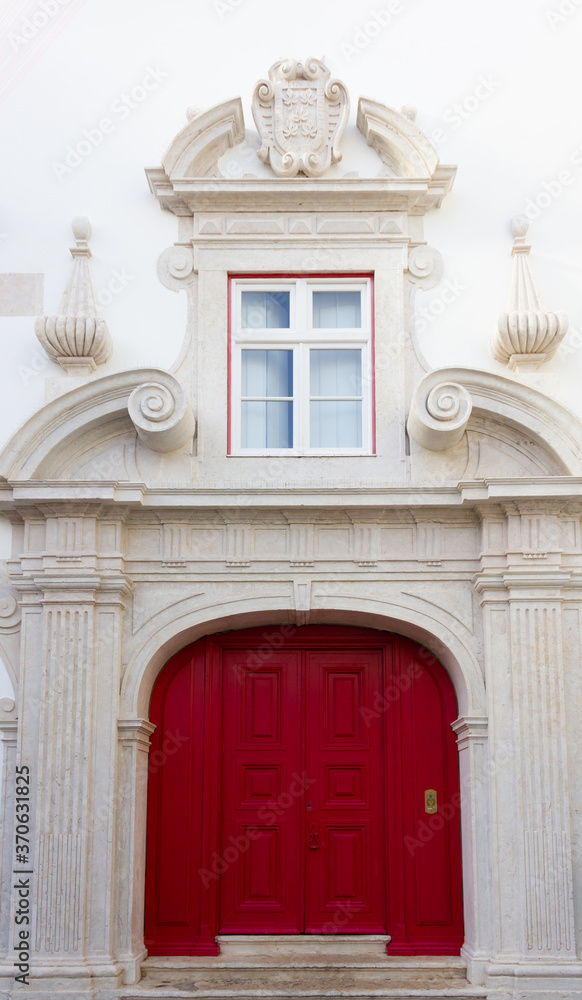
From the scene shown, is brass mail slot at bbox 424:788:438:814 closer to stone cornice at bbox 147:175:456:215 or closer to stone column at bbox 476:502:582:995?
stone column at bbox 476:502:582:995

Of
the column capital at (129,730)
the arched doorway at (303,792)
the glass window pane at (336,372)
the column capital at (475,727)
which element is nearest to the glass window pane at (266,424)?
the glass window pane at (336,372)

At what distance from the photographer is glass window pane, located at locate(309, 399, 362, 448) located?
29.0 ft

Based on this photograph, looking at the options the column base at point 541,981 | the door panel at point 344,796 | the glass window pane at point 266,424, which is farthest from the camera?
the glass window pane at point 266,424

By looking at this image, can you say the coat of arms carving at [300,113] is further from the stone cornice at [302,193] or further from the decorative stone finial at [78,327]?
the decorative stone finial at [78,327]

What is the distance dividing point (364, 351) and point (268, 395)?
827mm

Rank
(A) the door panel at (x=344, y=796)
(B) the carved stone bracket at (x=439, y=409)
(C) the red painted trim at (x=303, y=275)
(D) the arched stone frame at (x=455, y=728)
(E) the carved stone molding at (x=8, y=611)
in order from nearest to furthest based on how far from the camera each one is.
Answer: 1. (D) the arched stone frame at (x=455, y=728)
2. (B) the carved stone bracket at (x=439, y=409)
3. (E) the carved stone molding at (x=8, y=611)
4. (A) the door panel at (x=344, y=796)
5. (C) the red painted trim at (x=303, y=275)

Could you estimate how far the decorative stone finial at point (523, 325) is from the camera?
8.53 meters

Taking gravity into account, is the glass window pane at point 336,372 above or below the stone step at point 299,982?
above

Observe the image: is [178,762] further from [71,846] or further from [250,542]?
[250,542]

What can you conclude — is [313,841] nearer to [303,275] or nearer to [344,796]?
[344,796]

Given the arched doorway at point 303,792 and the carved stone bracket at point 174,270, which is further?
the carved stone bracket at point 174,270

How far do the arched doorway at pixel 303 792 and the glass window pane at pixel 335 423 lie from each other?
1.48m

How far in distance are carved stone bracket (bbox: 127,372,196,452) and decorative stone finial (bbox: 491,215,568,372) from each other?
2.45 metres

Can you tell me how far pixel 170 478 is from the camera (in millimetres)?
8641
